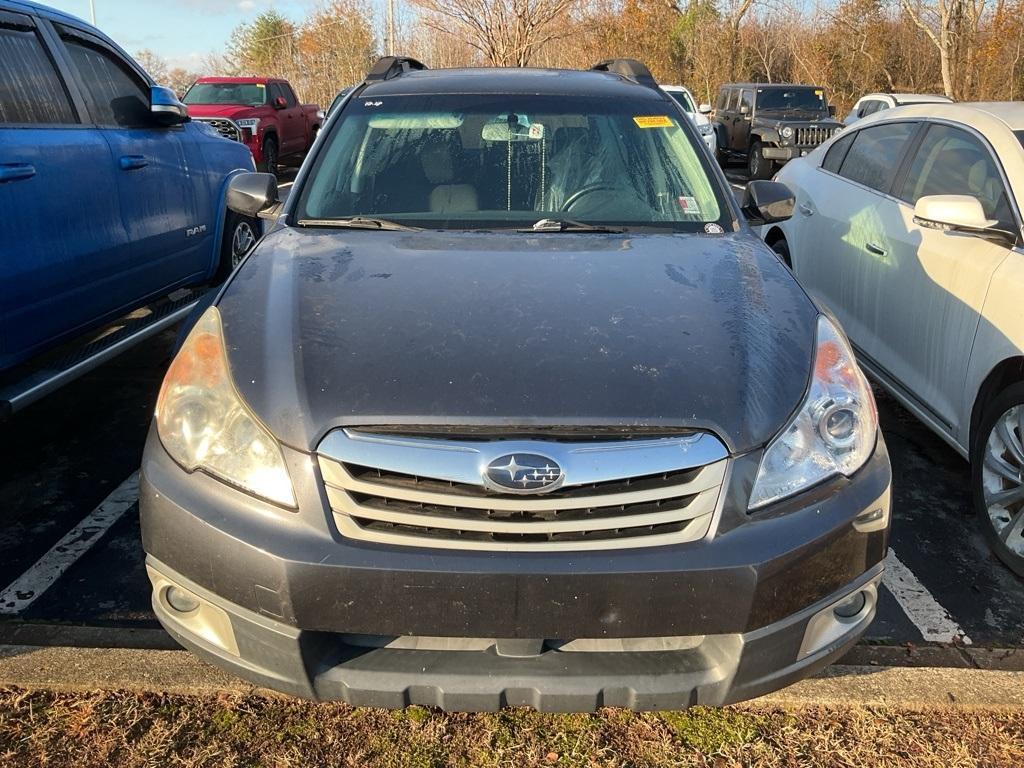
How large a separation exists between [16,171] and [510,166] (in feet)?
6.44

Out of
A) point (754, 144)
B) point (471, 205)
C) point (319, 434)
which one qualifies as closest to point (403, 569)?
point (319, 434)

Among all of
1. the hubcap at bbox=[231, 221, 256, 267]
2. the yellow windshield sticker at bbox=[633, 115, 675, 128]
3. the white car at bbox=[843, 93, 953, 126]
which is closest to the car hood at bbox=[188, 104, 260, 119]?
the hubcap at bbox=[231, 221, 256, 267]

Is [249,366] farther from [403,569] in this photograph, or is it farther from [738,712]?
[738,712]

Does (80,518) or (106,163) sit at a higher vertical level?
(106,163)

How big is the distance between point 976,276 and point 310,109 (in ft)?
54.9

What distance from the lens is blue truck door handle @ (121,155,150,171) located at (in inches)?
170

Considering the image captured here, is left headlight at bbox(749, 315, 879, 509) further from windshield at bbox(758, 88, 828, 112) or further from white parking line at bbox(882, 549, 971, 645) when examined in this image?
windshield at bbox(758, 88, 828, 112)

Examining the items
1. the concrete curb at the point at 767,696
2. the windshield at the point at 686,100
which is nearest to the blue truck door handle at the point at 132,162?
the concrete curb at the point at 767,696

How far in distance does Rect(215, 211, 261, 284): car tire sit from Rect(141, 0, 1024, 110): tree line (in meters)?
12.4

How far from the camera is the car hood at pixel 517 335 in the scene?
201 cm

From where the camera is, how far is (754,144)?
17.4m

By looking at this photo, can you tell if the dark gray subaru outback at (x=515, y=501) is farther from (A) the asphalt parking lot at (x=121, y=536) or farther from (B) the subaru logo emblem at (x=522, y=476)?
(A) the asphalt parking lot at (x=121, y=536)

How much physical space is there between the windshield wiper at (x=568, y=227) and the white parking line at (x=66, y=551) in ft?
6.85

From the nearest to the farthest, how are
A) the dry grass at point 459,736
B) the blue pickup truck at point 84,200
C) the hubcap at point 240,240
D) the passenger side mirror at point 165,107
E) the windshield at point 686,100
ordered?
the dry grass at point 459,736 → the blue pickup truck at point 84,200 → the passenger side mirror at point 165,107 → the hubcap at point 240,240 → the windshield at point 686,100
